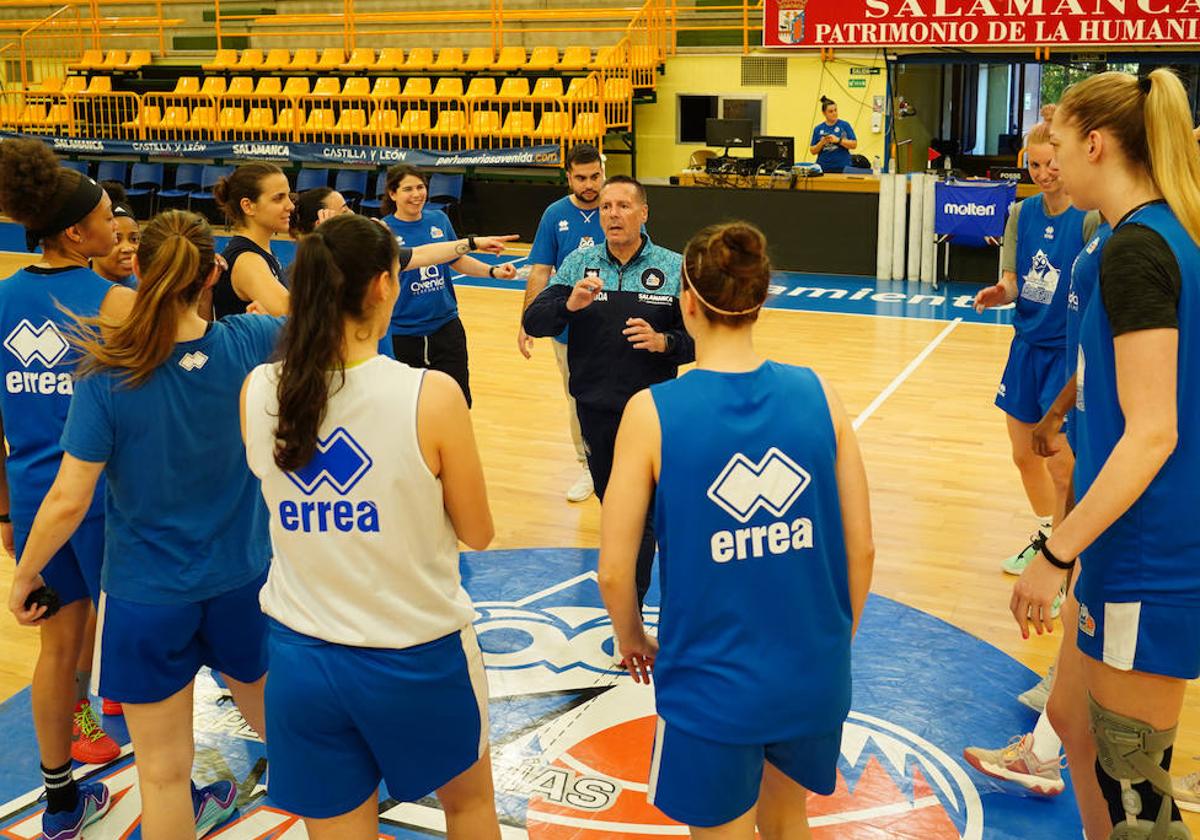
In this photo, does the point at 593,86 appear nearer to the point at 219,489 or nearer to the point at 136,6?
the point at 136,6

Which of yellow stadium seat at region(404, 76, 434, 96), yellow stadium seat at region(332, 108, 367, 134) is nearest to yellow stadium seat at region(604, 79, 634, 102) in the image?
yellow stadium seat at region(404, 76, 434, 96)

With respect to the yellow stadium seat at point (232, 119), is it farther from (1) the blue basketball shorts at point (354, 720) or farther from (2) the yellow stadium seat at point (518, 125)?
(1) the blue basketball shorts at point (354, 720)


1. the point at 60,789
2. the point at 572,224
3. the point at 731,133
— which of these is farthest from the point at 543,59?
the point at 60,789

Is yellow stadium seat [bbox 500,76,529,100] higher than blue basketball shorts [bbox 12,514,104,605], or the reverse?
yellow stadium seat [bbox 500,76,529,100]

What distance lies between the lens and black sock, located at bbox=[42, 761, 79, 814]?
3465mm

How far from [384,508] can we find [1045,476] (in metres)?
3.72

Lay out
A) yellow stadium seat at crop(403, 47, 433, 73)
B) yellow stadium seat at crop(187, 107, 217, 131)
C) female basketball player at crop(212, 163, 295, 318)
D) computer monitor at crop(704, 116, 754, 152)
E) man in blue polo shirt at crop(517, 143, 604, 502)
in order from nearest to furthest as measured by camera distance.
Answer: female basketball player at crop(212, 163, 295, 318), man in blue polo shirt at crop(517, 143, 604, 502), computer monitor at crop(704, 116, 754, 152), yellow stadium seat at crop(187, 107, 217, 131), yellow stadium seat at crop(403, 47, 433, 73)

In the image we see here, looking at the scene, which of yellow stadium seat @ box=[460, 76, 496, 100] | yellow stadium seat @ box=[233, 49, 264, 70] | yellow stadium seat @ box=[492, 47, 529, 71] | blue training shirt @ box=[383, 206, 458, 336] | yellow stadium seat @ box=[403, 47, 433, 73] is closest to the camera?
blue training shirt @ box=[383, 206, 458, 336]

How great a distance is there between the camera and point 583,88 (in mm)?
16484

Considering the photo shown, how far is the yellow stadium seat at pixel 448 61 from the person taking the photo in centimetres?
1822

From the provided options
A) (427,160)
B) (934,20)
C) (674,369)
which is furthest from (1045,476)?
(427,160)

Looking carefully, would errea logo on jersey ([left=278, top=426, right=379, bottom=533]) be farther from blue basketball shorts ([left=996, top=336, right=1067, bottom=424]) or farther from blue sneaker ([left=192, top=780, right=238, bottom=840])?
blue basketball shorts ([left=996, top=336, right=1067, bottom=424])

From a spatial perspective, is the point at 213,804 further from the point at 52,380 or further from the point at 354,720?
the point at 354,720

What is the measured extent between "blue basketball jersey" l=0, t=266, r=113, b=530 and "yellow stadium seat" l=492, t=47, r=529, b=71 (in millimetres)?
15233
